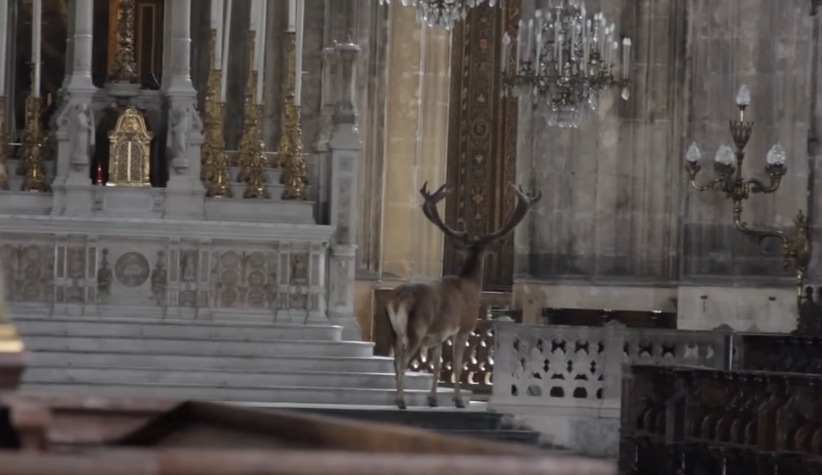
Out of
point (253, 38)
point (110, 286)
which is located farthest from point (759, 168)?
point (110, 286)

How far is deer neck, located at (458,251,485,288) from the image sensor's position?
1427 cm

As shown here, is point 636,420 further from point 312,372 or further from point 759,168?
point 759,168

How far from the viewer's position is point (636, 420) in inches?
546

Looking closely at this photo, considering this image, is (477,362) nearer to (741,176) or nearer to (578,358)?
(578,358)

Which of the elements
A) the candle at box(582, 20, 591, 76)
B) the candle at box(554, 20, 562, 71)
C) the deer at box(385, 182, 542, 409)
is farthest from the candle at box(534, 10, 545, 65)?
the deer at box(385, 182, 542, 409)

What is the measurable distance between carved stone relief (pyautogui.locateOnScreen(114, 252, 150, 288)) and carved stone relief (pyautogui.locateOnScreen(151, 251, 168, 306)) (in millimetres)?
66

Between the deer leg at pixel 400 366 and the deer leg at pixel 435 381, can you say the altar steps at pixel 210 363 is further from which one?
the deer leg at pixel 400 366

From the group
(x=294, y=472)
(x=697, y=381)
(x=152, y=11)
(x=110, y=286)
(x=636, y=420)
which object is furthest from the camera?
(x=152, y=11)

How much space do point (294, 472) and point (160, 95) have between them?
1443 centimetres

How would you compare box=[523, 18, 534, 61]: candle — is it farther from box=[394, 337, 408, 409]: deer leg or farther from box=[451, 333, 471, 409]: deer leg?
box=[394, 337, 408, 409]: deer leg

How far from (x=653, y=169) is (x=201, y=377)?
282 inches

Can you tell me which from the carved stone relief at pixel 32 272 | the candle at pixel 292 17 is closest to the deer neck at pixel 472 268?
the candle at pixel 292 17

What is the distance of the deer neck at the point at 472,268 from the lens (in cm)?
1427

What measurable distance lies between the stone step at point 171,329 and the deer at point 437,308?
1321 mm
